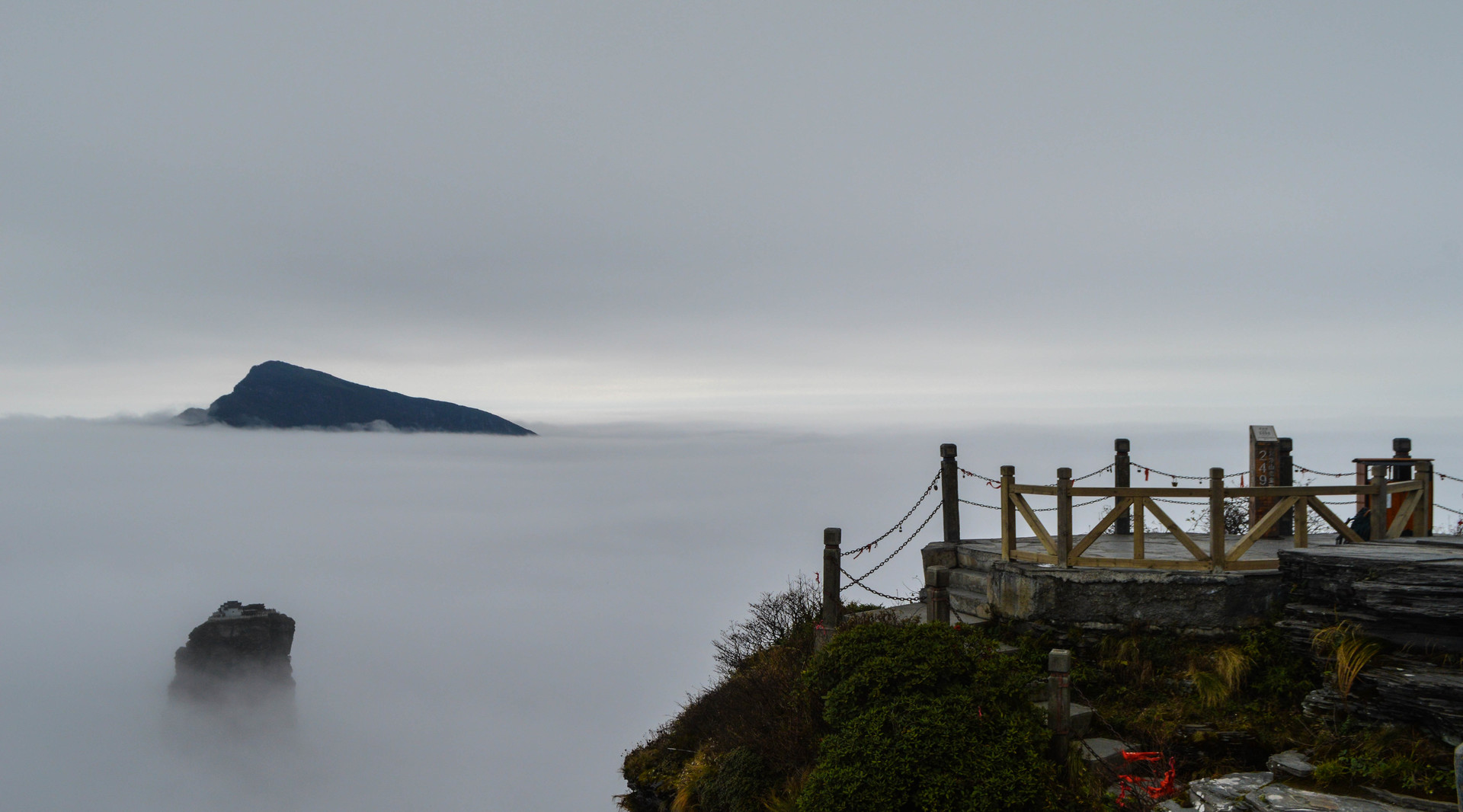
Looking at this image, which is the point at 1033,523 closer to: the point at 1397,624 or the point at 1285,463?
the point at 1397,624

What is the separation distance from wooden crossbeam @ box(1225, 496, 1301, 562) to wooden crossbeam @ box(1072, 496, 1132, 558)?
137 centimetres

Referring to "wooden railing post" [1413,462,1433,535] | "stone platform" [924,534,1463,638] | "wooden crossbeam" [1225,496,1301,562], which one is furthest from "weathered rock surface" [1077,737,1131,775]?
"wooden railing post" [1413,462,1433,535]

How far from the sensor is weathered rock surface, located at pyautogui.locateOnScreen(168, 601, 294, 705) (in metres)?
90.8

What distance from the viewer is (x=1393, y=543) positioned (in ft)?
34.3

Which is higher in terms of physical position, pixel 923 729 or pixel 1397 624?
pixel 1397 624

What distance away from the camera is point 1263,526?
392 inches

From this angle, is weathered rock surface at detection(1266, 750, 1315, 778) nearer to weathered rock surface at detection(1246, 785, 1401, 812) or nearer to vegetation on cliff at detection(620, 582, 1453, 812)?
vegetation on cliff at detection(620, 582, 1453, 812)

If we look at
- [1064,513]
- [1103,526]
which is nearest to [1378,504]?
[1103,526]

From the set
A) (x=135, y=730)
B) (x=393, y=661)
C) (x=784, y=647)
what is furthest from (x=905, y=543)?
(x=393, y=661)

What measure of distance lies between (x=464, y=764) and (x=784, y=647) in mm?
119571

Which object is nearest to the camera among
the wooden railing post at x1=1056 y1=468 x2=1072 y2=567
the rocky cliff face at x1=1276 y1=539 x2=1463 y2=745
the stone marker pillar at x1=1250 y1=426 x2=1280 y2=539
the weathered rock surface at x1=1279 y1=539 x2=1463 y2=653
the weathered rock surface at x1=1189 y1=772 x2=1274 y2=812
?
the weathered rock surface at x1=1189 y1=772 x2=1274 y2=812

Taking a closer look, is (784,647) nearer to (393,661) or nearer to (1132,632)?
(1132,632)

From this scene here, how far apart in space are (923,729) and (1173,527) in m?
4.65

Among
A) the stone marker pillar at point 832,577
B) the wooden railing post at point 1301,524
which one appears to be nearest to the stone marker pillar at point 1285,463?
the wooden railing post at point 1301,524
